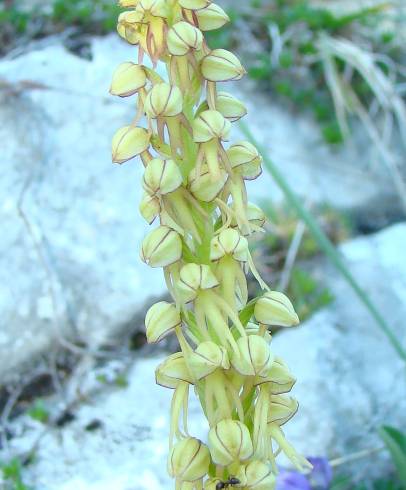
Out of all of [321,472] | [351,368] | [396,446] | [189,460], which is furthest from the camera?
[351,368]

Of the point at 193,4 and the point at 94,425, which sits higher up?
the point at 193,4

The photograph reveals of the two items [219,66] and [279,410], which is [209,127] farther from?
[279,410]

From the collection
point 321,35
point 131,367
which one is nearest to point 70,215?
point 131,367

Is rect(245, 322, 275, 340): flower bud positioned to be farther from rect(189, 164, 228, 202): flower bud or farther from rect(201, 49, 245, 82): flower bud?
rect(201, 49, 245, 82): flower bud

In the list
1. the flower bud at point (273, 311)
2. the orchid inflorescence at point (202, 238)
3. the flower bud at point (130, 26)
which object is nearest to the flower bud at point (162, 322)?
the orchid inflorescence at point (202, 238)

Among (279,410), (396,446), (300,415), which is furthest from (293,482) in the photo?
(279,410)

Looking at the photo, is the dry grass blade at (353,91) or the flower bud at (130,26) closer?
the flower bud at (130,26)

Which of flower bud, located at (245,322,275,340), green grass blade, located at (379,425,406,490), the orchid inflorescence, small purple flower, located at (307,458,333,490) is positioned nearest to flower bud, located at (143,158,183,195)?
the orchid inflorescence

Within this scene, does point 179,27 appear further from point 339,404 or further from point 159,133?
point 339,404

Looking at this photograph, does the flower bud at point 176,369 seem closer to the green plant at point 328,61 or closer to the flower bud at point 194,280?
the flower bud at point 194,280
